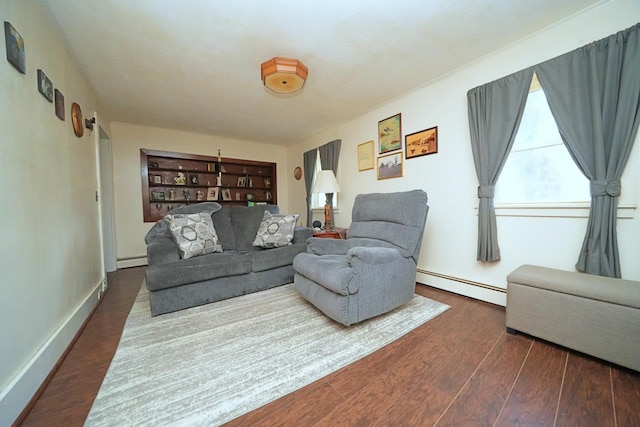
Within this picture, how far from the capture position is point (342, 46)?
6.30 feet

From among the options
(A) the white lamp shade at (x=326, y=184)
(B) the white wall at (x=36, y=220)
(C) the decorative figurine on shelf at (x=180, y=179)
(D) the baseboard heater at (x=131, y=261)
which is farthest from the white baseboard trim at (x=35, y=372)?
(C) the decorative figurine on shelf at (x=180, y=179)

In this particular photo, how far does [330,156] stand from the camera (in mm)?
3850

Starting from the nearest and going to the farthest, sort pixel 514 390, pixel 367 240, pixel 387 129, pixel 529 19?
pixel 514 390 < pixel 529 19 < pixel 367 240 < pixel 387 129

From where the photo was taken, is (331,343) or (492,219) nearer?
A: (331,343)

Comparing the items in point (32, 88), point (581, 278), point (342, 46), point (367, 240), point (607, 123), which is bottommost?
point (581, 278)

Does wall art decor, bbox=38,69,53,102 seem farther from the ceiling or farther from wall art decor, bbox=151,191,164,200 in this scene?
wall art decor, bbox=151,191,164,200

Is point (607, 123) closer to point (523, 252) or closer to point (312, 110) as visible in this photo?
point (523, 252)

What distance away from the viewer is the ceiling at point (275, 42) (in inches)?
60.9

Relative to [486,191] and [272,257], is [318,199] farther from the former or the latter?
[486,191]

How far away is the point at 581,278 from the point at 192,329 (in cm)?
263

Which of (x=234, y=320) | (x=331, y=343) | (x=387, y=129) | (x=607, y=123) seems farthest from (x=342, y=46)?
(x=234, y=320)

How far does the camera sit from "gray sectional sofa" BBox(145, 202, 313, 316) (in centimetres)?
195

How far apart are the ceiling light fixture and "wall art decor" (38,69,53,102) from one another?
146cm

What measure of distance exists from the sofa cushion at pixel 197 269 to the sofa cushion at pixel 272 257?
73 millimetres
